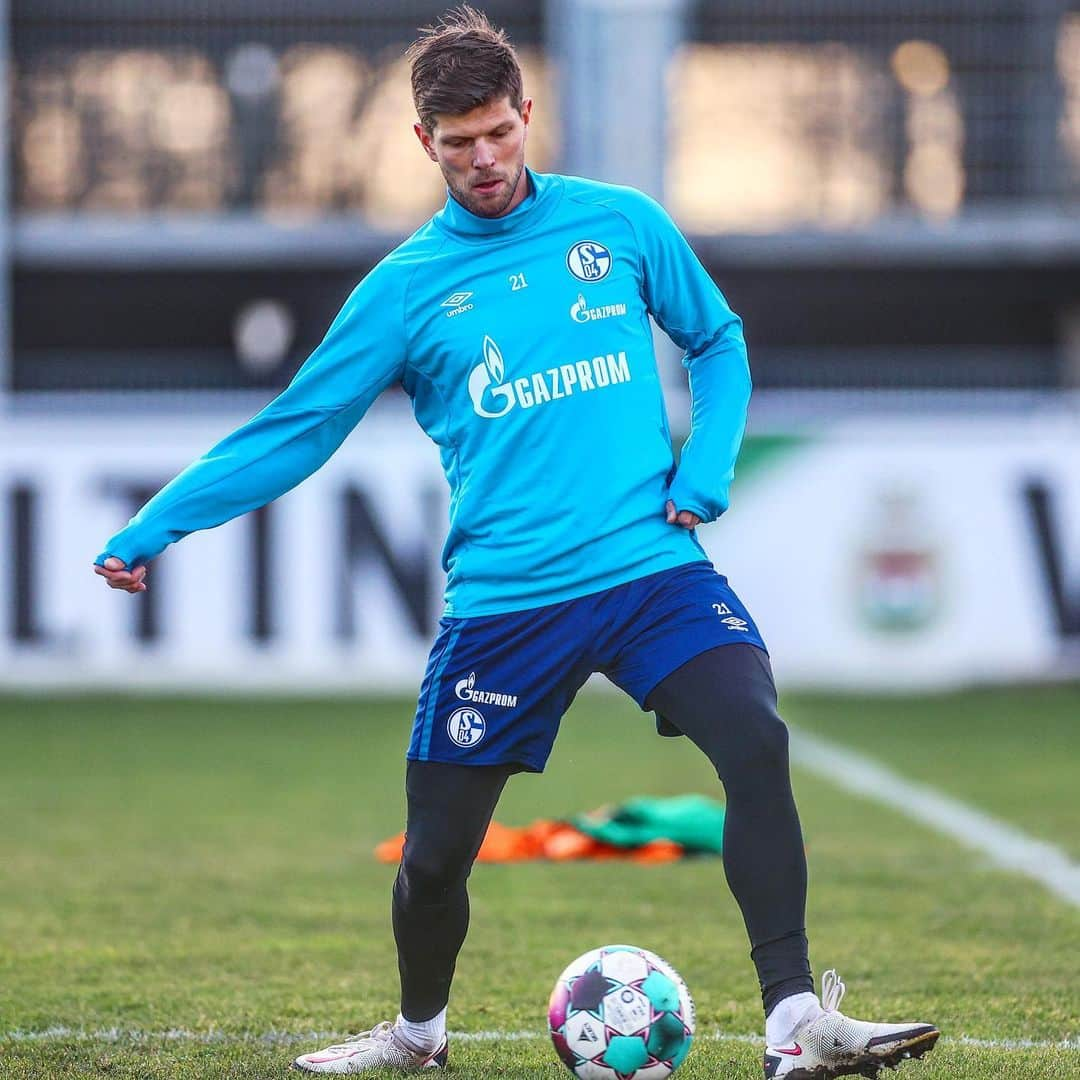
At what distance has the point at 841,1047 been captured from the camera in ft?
12.2

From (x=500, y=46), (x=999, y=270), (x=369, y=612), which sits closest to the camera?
(x=500, y=46)

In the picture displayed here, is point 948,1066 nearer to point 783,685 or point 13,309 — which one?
point 783,685

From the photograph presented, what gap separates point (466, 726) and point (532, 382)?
706mm

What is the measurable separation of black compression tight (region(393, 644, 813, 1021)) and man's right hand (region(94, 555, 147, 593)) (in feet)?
2.24

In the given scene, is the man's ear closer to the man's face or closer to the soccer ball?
the man's face

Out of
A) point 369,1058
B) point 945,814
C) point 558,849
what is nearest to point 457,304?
point 369,1058

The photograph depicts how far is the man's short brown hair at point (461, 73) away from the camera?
3.95m

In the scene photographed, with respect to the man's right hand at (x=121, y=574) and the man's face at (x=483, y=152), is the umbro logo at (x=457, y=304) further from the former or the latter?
the man's right hand at (x=121, y=574)

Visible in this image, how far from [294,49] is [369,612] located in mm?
10120

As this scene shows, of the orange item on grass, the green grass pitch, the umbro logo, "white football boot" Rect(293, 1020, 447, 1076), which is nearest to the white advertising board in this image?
the green grass pitch

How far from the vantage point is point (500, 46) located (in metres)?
4.05

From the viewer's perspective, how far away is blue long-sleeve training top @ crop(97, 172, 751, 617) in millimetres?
4074

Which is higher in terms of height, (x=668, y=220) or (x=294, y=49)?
(x=294, y=49)

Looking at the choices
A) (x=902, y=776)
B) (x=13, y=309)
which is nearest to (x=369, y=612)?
(x=902, y=776)
